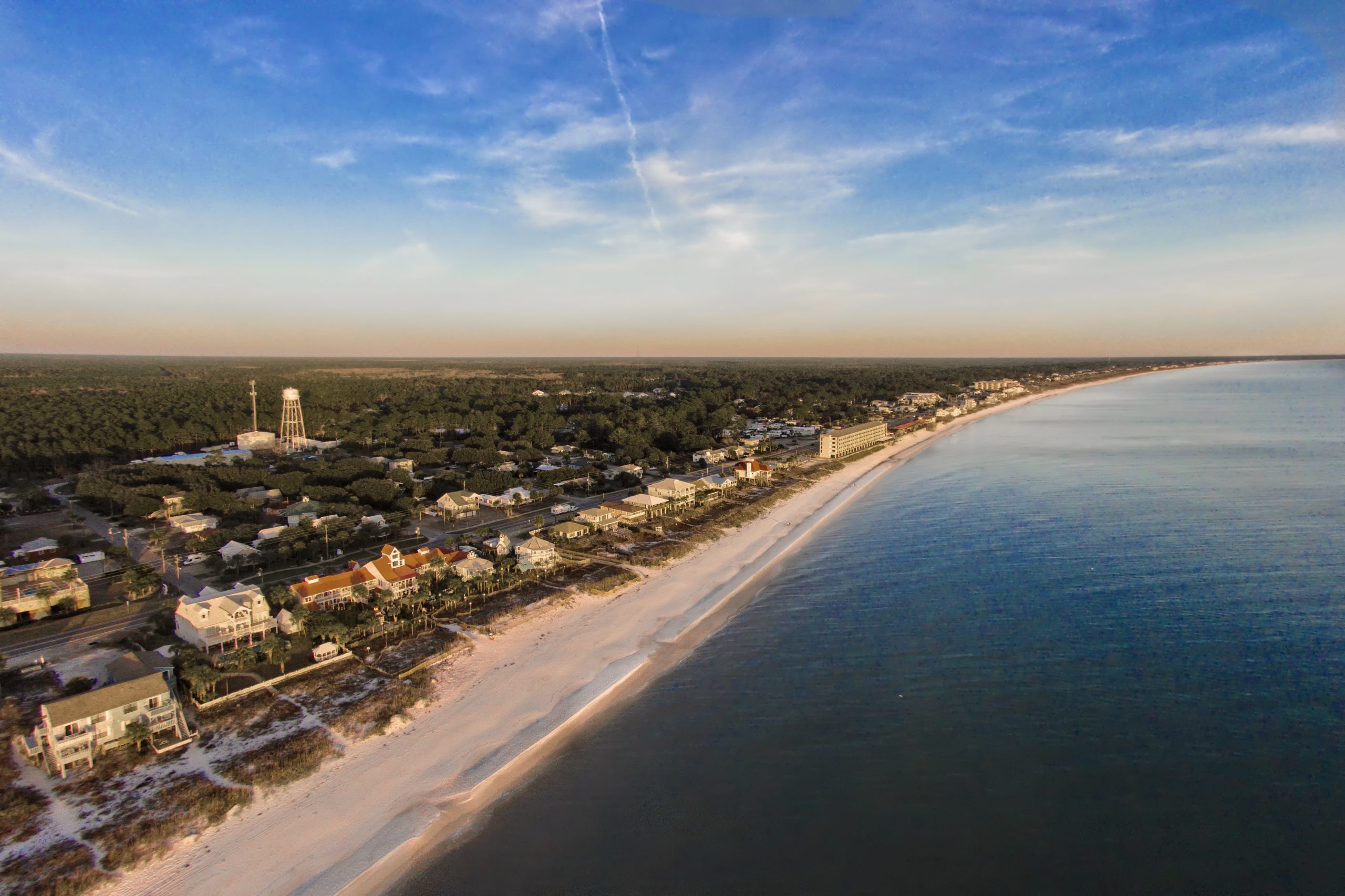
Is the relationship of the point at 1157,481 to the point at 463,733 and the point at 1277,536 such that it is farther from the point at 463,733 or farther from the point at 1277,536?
the point at 463,733

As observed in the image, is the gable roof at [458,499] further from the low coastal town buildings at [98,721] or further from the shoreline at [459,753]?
the low coastal town buildings at [98,721]

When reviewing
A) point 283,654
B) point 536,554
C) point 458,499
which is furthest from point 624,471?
point 283,654

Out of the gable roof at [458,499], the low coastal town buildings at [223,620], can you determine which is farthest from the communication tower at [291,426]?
the low coastal town buildings at [223,620]

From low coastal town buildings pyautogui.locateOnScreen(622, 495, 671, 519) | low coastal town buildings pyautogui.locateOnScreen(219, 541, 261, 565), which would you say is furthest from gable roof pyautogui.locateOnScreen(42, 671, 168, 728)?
low coastal town buildings pyautogui.locateOnScreen(622, 495, 671, 519)

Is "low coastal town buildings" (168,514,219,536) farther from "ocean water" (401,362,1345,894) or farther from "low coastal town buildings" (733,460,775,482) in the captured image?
"low coastal town buildings" (733,460,775,482)

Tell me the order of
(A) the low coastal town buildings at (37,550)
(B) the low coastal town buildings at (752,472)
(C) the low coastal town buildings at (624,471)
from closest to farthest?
1. (A) the low coastal town buildings at (37,550)
2. (B) the low coastal town buildings at (752,472)
3. (C) the low coastal town buildings at (624,471)

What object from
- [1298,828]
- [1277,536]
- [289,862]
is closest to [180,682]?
[289,862]
